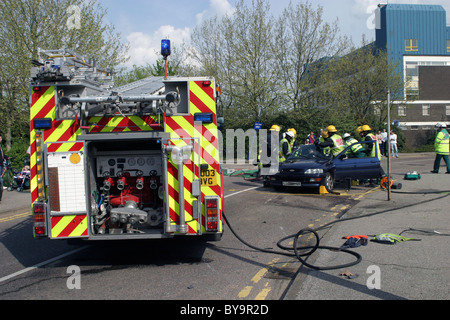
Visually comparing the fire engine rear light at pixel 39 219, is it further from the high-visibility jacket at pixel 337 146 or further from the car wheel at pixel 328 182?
the high-visibility jacket at pixel 337 146

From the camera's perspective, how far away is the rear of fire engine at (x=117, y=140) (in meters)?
5.95

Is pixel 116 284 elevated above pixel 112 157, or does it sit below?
A: below

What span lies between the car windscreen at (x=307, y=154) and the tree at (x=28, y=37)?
43.0ft

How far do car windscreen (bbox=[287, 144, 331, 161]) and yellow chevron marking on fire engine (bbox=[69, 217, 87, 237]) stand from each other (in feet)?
29.7

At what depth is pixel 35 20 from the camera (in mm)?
20797

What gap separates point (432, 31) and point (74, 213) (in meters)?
65.7

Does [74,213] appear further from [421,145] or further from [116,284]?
[421,145]

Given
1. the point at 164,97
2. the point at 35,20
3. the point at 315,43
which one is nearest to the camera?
the point at 164,97

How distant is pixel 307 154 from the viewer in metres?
14.1

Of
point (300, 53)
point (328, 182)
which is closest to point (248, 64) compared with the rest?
point (300, 53)

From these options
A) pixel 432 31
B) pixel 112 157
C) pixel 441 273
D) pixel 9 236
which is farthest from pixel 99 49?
pixel 432 31

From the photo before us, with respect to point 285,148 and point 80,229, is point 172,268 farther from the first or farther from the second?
point 285,148

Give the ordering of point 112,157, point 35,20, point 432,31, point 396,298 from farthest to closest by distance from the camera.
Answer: point 432,31 < point 35,20 < point 112,157 < point 396,298

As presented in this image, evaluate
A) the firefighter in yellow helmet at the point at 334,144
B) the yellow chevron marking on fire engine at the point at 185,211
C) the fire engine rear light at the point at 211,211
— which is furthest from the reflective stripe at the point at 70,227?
the firefighter in yellow helmet at the point at 334,144
